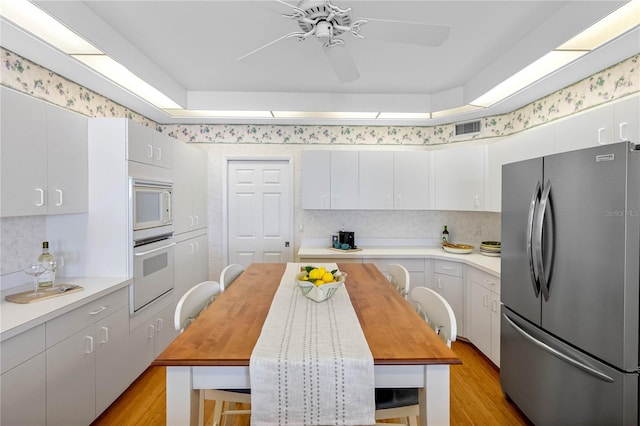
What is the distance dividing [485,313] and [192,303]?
2498 millimetres

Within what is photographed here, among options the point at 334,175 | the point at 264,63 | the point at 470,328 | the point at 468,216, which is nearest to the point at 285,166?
the point at 334,175

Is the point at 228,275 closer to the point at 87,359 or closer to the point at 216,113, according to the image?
the point at 87,359

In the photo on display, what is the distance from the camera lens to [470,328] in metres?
3.07

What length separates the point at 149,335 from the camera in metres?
2.58

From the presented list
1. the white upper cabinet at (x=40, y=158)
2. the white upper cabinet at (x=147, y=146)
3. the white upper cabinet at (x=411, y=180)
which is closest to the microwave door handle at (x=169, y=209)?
the white upper cabinet at (x=147, y=146)

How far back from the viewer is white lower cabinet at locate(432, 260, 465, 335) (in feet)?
10.5

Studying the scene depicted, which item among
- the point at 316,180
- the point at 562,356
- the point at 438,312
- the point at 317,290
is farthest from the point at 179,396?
the point at 316,180

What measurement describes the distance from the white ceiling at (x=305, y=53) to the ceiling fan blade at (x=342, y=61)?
0.32 meters

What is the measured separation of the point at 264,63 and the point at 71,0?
1.34m

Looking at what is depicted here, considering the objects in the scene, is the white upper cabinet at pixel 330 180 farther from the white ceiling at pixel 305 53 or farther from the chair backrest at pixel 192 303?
the chair backrest at pixel 192 303

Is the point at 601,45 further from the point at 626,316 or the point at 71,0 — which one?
the point at 71,0

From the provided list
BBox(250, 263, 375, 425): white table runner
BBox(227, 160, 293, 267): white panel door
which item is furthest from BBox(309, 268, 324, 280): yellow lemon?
BBox(227, 160, 293, 267): white panel door

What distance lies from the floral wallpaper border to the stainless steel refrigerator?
107 centimetres

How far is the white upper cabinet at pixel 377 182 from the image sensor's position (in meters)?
3.67
